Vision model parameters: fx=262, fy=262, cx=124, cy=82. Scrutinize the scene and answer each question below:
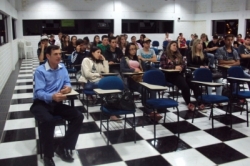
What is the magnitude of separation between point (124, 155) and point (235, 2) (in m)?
12.5

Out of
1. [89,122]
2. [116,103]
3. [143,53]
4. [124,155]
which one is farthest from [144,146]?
[143,53]

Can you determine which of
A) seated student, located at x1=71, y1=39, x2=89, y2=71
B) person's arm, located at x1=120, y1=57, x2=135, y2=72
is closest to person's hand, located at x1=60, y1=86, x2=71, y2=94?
person's arm, located at x1=120, y1=57, x2=135, y2=72

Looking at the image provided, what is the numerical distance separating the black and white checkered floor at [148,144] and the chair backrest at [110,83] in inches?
23.9

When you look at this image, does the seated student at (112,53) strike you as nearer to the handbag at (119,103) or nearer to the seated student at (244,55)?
the handbag at (119,103)

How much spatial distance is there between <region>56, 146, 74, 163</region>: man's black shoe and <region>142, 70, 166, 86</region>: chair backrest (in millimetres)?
1528

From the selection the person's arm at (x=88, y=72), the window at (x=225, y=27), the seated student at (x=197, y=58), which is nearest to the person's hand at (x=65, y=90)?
the person's arm at (x=88, y=72)

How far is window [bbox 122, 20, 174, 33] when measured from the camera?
575 inches

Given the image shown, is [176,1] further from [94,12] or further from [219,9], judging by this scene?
[94,12]

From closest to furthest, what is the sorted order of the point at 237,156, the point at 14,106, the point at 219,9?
the point at 237,156 → the point at 14,106 → the point at 219,9

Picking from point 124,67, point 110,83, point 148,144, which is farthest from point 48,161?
point 124,67

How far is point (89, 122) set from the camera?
398 cm

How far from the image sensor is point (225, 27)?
13.9 metres

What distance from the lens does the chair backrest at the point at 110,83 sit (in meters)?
3.53

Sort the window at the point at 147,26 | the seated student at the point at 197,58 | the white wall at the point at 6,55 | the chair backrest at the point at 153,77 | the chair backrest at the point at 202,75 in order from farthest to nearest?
the window at the point at 147,26
the white wall at the point at 6,55
the seated student at the point at 197,58
the chair backrest at the point at 202,75
the chair backrest at the point at 153,77
